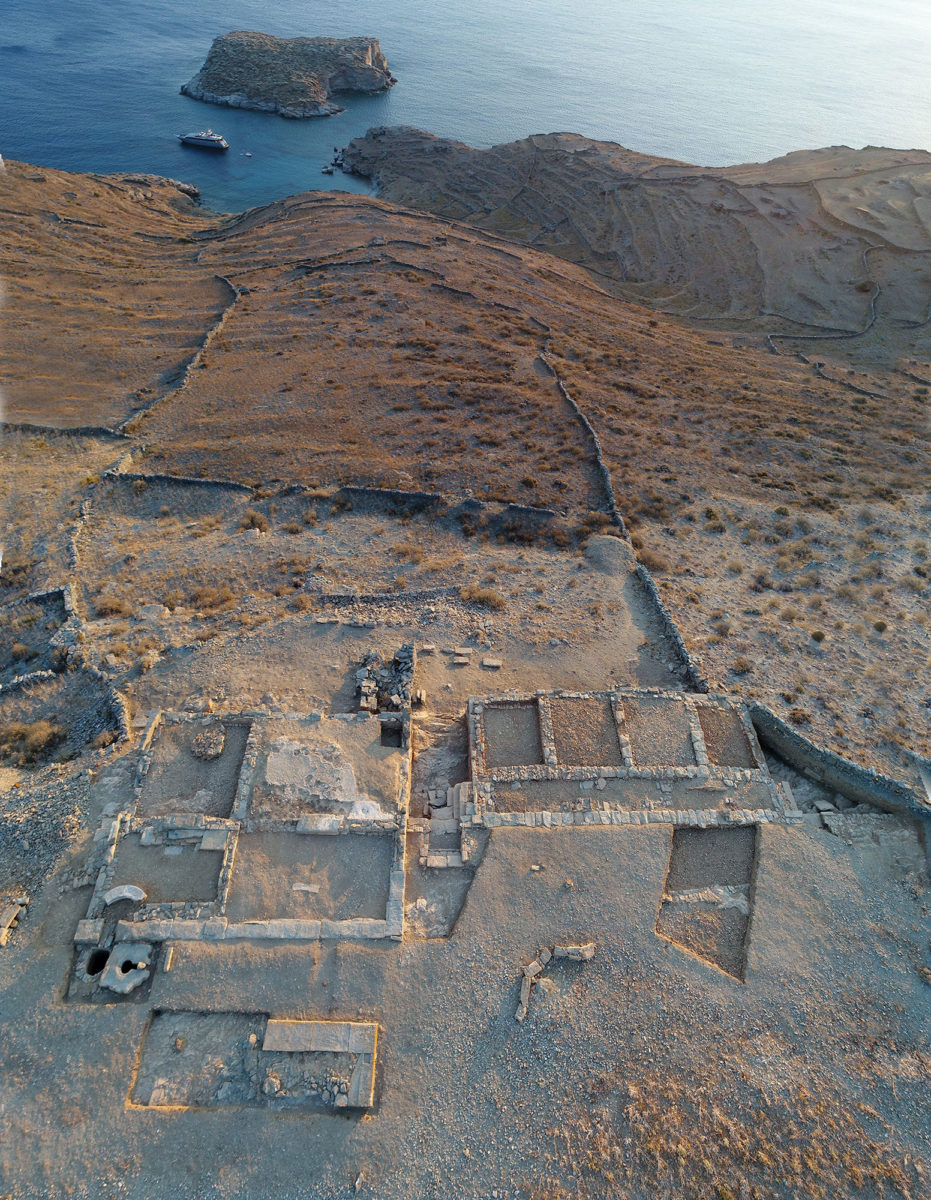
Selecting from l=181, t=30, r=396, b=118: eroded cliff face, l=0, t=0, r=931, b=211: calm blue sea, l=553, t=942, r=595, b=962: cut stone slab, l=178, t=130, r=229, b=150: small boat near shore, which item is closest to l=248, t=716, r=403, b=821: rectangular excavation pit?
l=553, t=942, r=595, b=962: cut stone slab

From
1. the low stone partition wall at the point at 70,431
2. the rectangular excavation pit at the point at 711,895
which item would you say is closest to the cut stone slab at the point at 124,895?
the rectangular excavation pit at the point at 711,895

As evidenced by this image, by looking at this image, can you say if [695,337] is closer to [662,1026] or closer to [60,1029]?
[662,1026]

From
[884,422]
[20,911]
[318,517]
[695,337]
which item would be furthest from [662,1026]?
[695,337]

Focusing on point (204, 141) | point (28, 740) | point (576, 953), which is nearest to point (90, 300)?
point (28, 740)

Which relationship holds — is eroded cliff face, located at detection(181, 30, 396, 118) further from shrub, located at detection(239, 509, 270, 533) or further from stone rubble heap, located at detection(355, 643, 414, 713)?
stone rubble heap, located at detection(355, 643, 414, 713)

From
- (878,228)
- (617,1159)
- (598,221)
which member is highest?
(878,228)
